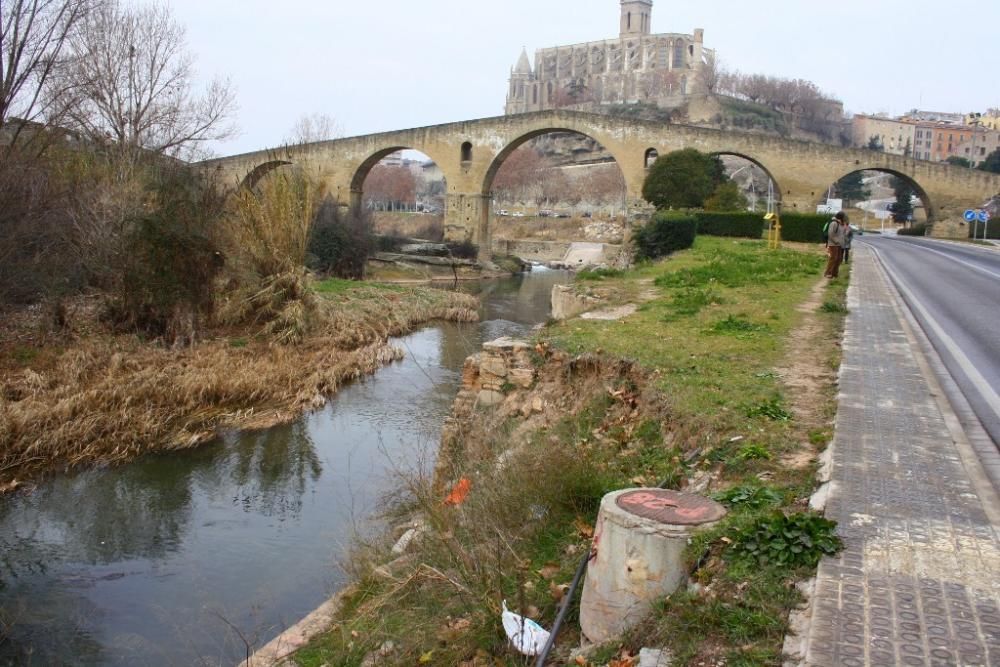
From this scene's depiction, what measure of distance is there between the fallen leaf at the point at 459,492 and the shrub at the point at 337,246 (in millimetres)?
21460

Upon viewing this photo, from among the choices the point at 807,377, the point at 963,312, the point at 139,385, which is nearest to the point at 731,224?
the point at 963,312

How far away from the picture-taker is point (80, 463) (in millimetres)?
9133

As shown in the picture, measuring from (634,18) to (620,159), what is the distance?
73785 millimetres

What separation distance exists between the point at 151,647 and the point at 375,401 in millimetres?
6987

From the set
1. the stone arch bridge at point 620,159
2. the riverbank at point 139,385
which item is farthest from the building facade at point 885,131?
the riverbank at point 139,385

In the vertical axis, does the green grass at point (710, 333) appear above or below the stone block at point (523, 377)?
above

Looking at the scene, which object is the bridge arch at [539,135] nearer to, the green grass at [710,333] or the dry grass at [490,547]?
the green grass at [710,333]

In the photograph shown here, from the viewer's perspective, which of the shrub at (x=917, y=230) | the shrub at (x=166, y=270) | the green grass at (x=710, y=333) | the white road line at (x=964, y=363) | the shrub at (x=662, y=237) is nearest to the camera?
the white road line at (x=964, y=363)

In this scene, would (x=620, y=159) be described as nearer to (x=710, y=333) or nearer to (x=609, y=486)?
(x=710, y=333)

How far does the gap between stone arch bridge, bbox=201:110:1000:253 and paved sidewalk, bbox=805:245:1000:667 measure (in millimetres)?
24541

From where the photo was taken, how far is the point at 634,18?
9969 cm

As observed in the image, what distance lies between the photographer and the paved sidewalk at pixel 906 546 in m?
2.53

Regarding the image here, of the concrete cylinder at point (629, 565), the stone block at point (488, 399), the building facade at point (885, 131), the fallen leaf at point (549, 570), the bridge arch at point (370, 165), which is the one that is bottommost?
the stone block at point (488, 399)

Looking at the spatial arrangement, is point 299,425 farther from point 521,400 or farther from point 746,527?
point 746,527
